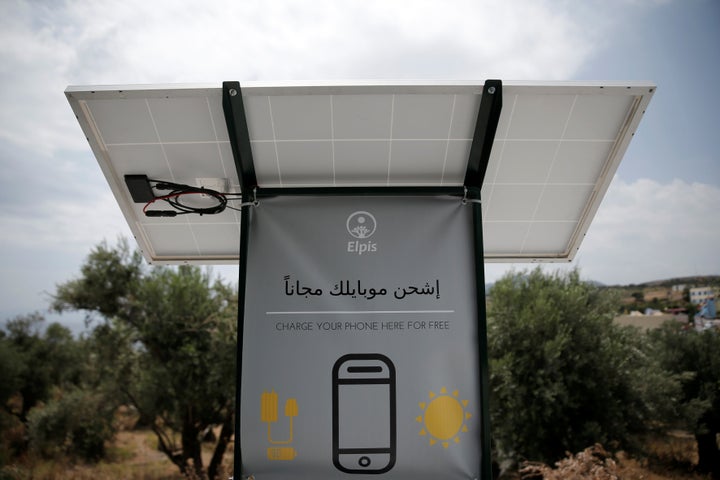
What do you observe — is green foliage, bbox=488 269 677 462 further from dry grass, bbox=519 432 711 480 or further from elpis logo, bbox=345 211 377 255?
elpis logo, bbox=345 211 377 255

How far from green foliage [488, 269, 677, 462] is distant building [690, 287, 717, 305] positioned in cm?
232

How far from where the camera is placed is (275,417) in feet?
7.36

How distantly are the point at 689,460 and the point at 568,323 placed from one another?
13.7ft

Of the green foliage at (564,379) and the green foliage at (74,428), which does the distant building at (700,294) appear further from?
the green foliage at (74,428)

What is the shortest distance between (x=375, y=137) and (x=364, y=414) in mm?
1314

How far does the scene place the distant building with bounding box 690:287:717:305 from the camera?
11.4 metres

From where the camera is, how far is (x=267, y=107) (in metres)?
2.33

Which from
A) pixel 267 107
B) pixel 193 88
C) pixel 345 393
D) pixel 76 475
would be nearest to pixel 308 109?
pixel 267 107

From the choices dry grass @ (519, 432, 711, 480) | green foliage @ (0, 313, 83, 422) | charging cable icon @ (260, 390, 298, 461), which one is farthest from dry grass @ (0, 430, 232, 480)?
charging cable icon @ (260, 390, 298, 461)

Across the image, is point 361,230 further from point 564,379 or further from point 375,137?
point 564,379

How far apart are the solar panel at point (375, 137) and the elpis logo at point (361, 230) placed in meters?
0.26

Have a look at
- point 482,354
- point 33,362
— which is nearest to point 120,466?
point 33,362

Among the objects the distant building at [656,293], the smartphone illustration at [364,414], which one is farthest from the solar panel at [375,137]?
the distant building at [656,293]

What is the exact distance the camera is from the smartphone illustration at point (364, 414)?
7.28ft
